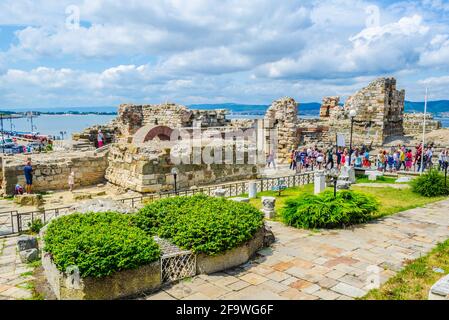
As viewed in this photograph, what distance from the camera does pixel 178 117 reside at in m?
27.0

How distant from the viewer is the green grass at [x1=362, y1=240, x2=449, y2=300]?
249 inches

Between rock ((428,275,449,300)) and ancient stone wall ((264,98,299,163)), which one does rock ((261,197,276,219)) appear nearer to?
rock ((428,275,449,300))

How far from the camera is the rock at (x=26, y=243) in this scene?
8660 millimetres

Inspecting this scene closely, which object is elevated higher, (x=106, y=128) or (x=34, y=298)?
(x=106, y=128)

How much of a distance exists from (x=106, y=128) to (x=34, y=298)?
22371 millimetres

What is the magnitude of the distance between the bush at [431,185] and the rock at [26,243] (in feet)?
43.9

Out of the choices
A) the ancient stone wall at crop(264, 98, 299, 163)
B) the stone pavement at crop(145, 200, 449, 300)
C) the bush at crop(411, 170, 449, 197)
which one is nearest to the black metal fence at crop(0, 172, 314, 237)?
the bush at crop(411, 170, 449, 197)

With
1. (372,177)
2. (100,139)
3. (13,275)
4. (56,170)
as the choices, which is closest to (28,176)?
(56,170)

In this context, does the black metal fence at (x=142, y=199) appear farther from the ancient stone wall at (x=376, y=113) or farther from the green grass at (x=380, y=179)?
the ancient stone wall at (x=376, y=113)

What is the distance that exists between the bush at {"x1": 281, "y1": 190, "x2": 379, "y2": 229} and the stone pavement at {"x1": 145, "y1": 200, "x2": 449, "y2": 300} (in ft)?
0.96

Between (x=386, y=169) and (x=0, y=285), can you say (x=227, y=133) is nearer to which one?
(x=386, y=169)

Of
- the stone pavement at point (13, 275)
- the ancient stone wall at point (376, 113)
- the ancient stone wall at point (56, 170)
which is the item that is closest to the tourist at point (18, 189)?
the ancient stone wall at point (56, 170)
